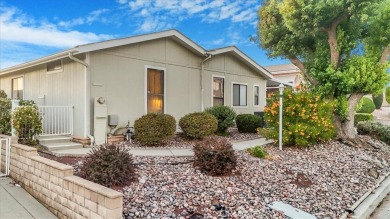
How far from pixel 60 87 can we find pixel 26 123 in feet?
8.08

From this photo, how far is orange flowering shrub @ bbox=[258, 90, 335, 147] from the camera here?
7988 mm

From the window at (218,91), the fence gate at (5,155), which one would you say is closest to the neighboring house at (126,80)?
the window at (218,91)

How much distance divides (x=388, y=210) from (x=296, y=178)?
5.37 ft

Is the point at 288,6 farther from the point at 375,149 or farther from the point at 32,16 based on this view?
the point at 32,16


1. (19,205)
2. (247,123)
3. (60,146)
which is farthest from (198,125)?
(19,205)

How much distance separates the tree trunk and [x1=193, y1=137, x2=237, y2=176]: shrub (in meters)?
6.13

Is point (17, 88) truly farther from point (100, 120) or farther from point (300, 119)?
point (300, 119)

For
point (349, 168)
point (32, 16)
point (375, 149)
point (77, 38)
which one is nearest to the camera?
point (349, 168)

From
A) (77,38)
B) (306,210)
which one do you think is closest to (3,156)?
(306,210)

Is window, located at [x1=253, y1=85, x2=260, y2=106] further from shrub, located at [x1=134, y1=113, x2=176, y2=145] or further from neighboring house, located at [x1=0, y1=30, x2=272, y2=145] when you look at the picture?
shrub, located at [x1=134, y1=113, x2=176, y2=145]

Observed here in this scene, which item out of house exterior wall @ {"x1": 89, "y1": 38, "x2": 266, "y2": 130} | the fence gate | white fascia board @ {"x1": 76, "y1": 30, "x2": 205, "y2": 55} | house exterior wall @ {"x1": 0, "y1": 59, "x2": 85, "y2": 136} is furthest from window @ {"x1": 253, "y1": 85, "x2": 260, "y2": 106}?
the fence gate

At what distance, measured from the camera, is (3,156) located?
6.17 meters

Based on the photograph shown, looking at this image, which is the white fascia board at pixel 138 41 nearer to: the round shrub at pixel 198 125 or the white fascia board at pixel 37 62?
the white fascia board at pixel 37 62

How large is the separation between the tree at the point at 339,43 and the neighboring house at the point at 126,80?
2991 millimetres
